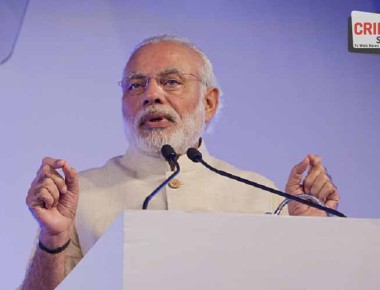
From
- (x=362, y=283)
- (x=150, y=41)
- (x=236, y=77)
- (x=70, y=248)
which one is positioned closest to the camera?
(x=362, y=283)

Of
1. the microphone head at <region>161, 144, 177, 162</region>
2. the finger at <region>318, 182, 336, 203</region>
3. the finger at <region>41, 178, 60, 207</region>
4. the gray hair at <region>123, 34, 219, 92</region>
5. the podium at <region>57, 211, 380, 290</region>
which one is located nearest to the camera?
the podium at <region>57, 211, 380, 290</region>

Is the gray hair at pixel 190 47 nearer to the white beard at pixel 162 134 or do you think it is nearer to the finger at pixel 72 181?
the white beard at pixel 162 134

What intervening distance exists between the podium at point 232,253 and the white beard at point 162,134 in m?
1.00

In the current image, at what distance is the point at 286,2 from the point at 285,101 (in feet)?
1.18

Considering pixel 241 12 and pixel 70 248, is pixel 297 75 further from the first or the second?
pixel 70 248

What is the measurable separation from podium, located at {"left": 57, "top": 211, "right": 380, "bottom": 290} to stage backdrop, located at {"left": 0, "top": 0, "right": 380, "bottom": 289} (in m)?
1.23

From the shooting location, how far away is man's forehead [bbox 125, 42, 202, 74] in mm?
2207

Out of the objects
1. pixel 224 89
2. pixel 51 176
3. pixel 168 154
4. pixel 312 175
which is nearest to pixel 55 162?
pixel 51 176

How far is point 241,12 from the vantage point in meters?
2.77

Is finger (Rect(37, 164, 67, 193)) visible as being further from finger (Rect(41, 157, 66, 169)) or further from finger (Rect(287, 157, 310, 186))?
finger (Rect(287, 157, 310, 186))

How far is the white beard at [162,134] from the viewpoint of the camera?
83.9 inches

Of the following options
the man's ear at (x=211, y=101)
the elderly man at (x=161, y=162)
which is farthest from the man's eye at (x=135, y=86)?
the man's ear at (x=211, y=101)

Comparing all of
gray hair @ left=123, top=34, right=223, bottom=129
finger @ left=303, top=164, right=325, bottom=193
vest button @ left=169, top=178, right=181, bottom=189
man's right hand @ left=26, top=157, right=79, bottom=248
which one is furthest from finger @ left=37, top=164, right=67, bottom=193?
gray hair @ left=123, top=34, right=223, bottom=129

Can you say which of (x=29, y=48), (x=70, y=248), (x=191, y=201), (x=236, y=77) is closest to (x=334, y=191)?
(x=191, y=201)
